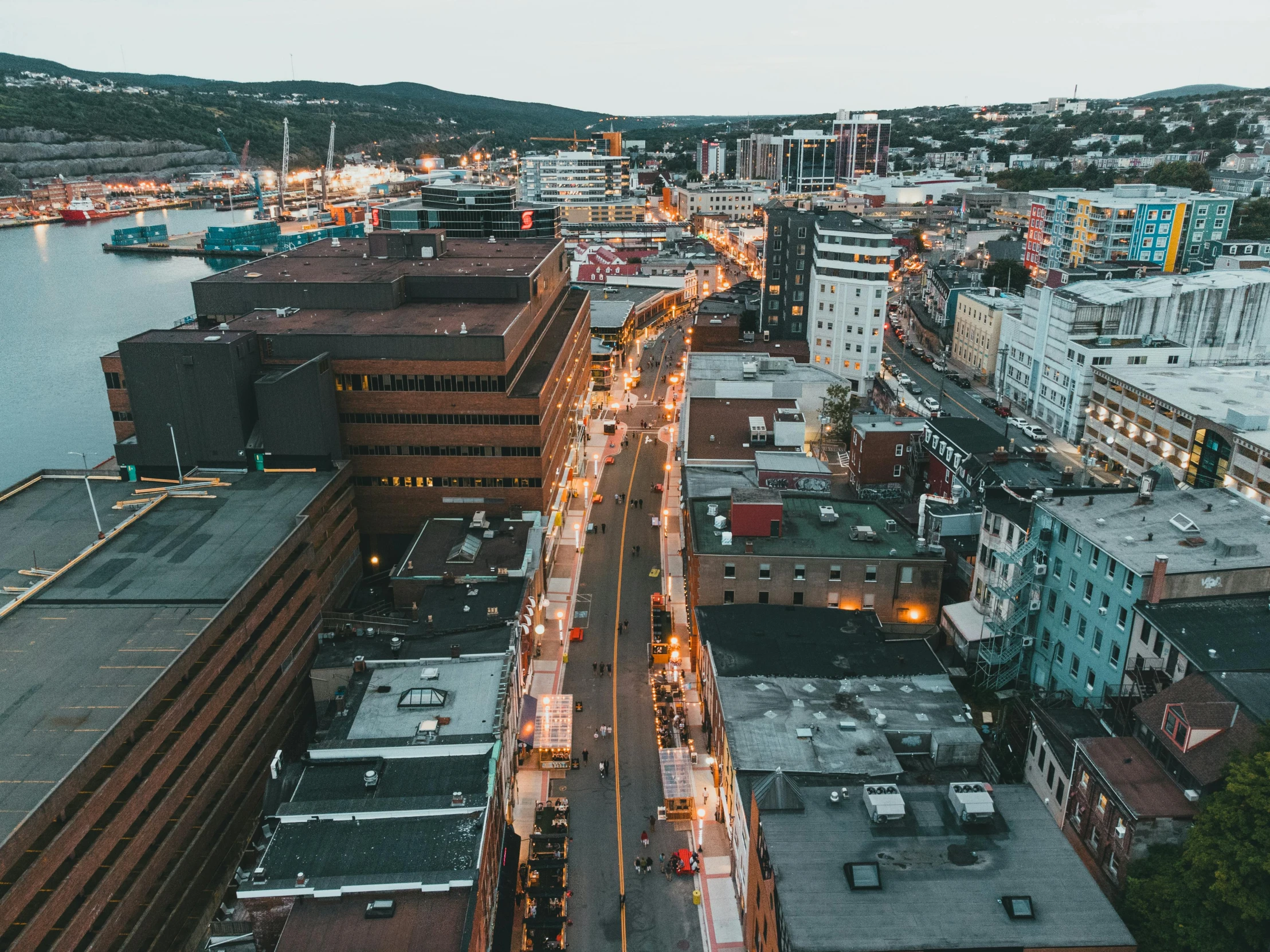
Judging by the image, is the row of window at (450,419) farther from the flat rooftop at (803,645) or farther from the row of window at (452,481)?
the flat rooftop at (803,645)

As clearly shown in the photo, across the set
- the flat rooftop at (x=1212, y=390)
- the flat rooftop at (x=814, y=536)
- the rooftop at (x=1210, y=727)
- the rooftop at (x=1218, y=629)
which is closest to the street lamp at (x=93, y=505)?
the flat rooftop at (x=814, y=536)

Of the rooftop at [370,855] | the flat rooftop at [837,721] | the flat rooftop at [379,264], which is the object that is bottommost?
the flat rooftop at [837,721]

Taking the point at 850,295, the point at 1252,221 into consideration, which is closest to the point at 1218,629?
the point at 850,295

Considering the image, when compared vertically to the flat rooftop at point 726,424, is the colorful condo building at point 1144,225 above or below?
above

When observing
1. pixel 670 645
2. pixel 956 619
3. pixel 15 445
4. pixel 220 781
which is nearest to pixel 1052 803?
pixel 956 619

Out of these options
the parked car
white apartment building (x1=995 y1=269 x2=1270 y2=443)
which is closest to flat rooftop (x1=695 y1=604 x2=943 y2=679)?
the parked car

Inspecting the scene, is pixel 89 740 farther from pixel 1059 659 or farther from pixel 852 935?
pixel 1059 659

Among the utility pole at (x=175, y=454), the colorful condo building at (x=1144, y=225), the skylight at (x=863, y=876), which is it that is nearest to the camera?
the skylight at (x=863, y=876)

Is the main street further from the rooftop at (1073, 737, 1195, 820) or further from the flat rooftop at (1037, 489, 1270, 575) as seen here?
the flat rooftop at (1037, 489, 1270, 575)
